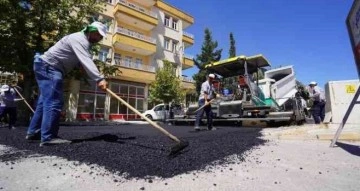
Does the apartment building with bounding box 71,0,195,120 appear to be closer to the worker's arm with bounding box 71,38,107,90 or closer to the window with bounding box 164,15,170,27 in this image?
the window with bounding box 164,15,170,27

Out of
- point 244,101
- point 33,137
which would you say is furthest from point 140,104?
point 33,137

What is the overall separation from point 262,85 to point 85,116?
15.6m

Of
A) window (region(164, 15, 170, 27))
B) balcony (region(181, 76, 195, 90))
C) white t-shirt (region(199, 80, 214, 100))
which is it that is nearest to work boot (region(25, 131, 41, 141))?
white t-shirt (region(199, 80, 214, 100))

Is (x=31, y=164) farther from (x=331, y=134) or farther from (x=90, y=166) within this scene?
(x=331, y=134)

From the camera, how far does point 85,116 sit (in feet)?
→ 81.4

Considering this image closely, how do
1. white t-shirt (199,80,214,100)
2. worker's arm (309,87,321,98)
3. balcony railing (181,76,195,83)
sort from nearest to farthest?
white t-shirt (199,80,214,100)
worker's arm (309,87,321,98)
balcony railing (181,76,195,83)

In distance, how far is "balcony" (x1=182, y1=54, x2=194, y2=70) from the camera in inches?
1395

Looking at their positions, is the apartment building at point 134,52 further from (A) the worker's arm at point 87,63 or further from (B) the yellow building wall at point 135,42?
(A) the worker's arm at point 87,63

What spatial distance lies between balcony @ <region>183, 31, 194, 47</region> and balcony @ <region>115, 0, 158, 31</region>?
5742 mm

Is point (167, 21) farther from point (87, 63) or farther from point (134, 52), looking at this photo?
point (87, 63)

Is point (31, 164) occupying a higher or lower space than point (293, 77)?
lower

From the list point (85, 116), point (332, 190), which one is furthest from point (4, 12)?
point (332, 190)

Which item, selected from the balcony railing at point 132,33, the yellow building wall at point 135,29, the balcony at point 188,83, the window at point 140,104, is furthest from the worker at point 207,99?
the balcony at point 188,83

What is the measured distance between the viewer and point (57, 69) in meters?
4.41
